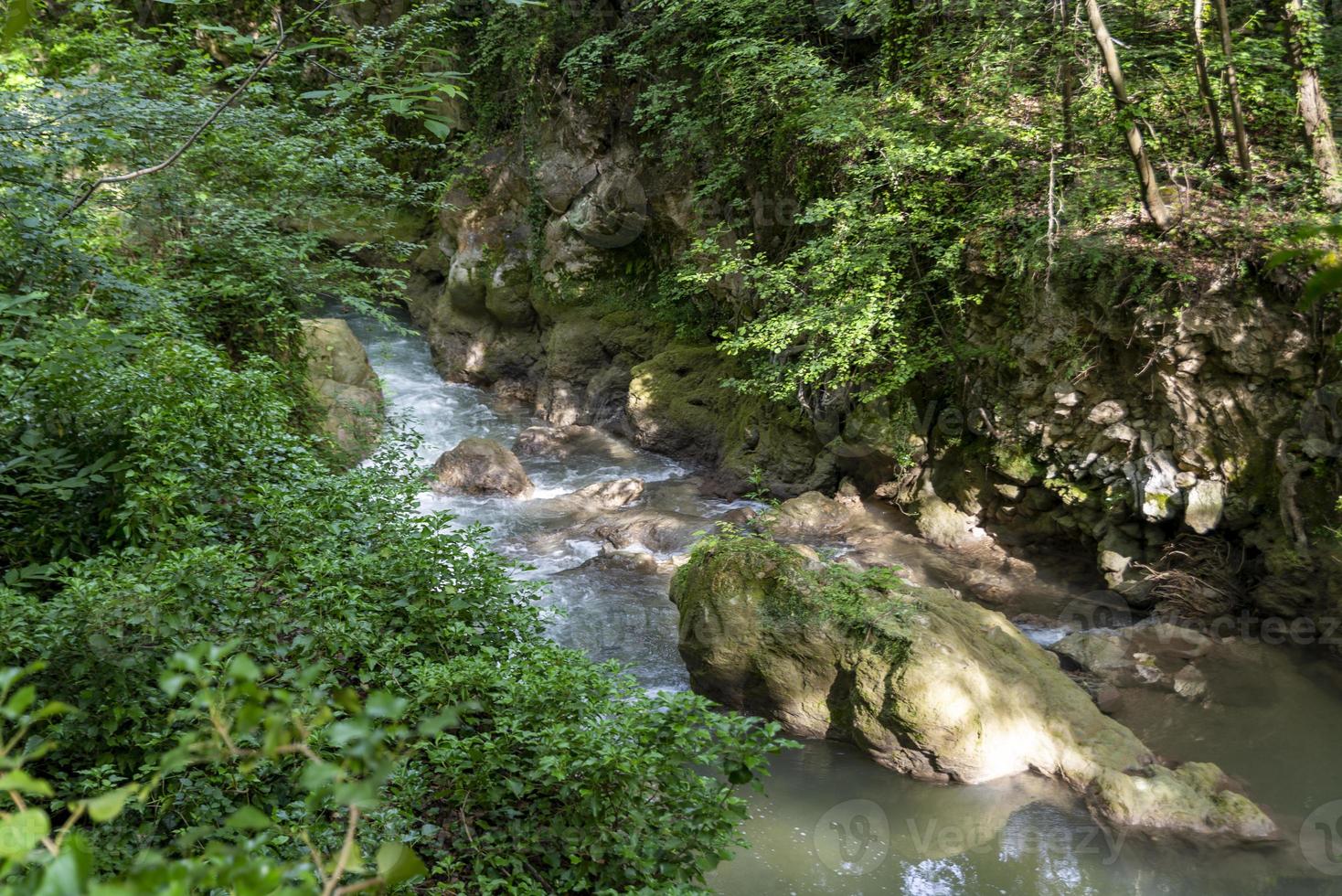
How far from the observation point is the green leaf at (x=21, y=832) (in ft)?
2.90

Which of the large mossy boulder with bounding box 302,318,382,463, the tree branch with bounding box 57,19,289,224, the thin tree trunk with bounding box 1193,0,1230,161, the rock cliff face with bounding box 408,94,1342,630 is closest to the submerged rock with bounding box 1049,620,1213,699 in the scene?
the rock cliff face with bounding box 408,94,1342,630

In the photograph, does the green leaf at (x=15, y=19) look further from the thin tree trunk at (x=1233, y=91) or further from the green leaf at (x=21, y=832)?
the thin tree trunk at (x=1233, y=91)

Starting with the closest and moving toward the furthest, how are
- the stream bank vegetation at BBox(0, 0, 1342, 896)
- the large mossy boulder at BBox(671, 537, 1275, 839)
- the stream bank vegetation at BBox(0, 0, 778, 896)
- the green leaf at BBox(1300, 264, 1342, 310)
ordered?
1. the green leaf at BBox(1300, 264, 1342, 310)
2. the stream bank vegetation at BBox(0, 0, 778, 896)
3. the stream bank vegetation at BBox(0, 0, 1342, 896)
4. the large mossy boulder at BBox(671, 537, 1275, 839)

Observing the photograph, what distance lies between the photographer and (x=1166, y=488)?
7.62 meters

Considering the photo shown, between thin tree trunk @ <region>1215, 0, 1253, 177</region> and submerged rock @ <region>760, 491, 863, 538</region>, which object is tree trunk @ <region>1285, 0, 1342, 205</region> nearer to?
thin tree trunk @ <region>1215, 0, 1253, 177</region>

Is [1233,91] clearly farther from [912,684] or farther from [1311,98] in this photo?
[912,684]

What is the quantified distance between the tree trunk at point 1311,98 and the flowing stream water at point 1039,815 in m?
3.85

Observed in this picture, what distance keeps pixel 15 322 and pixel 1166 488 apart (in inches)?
344

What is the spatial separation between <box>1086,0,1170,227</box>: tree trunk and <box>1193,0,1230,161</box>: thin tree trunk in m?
0.53

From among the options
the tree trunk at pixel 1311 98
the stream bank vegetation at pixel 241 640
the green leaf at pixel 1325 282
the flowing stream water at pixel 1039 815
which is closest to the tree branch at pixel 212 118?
the stream bank vegetation at pixel 241 640

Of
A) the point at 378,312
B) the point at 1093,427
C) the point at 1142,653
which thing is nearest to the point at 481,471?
the point at 378,312

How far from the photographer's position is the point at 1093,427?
26.7 ft

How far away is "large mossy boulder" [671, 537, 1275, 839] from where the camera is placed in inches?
221

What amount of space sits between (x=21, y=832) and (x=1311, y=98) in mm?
8989
